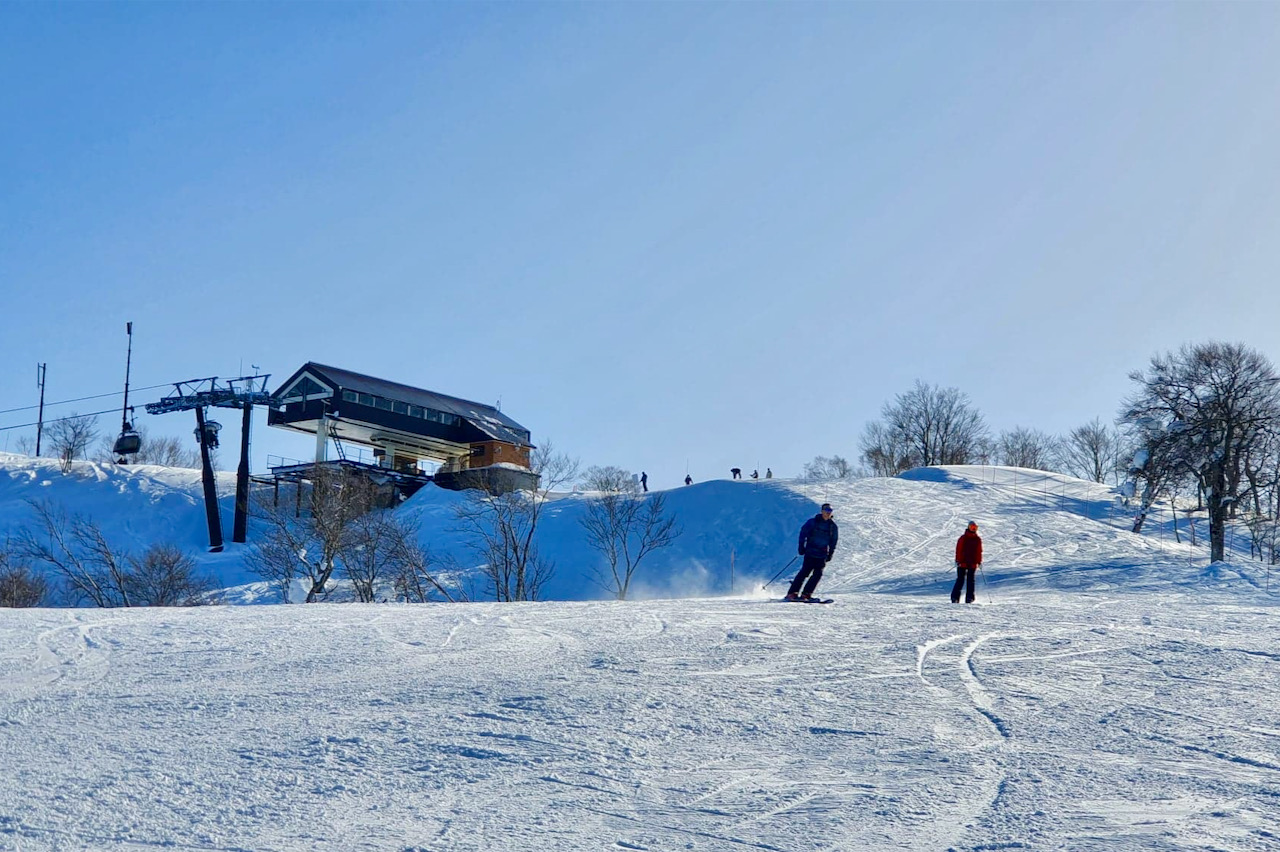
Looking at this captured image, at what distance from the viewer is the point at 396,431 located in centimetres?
5922

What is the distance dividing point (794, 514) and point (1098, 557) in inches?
501

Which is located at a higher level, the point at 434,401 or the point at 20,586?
the point at 434,401

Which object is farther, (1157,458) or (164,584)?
(164,584)

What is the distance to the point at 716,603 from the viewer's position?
763 inches

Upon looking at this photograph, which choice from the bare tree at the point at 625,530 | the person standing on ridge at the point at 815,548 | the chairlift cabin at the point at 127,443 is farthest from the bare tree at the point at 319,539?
the person standing on ridge at the point at 815,548

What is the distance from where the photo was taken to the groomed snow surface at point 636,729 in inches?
252

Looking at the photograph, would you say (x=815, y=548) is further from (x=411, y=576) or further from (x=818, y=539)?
(x=411, y=576)

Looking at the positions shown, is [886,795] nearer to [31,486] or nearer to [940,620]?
[940,620]

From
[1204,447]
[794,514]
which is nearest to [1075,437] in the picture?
[794,514]

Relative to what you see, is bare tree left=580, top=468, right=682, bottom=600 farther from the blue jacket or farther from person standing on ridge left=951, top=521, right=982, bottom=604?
the blue jacket

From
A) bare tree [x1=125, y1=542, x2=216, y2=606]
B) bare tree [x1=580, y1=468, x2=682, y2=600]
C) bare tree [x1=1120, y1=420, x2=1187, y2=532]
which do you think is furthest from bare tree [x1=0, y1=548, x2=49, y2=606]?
bare tree [x1=1120, y1=420, x2=1187, y2=532]

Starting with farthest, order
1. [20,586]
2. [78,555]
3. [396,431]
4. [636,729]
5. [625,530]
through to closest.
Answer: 1. [396,431]
2. [78,555]
3. [625,530]
4. [20,586]
5. [636,729]

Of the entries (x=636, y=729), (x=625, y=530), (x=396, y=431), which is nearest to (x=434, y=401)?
(x=396, y=431)

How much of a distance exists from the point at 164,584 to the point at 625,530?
1652cm
